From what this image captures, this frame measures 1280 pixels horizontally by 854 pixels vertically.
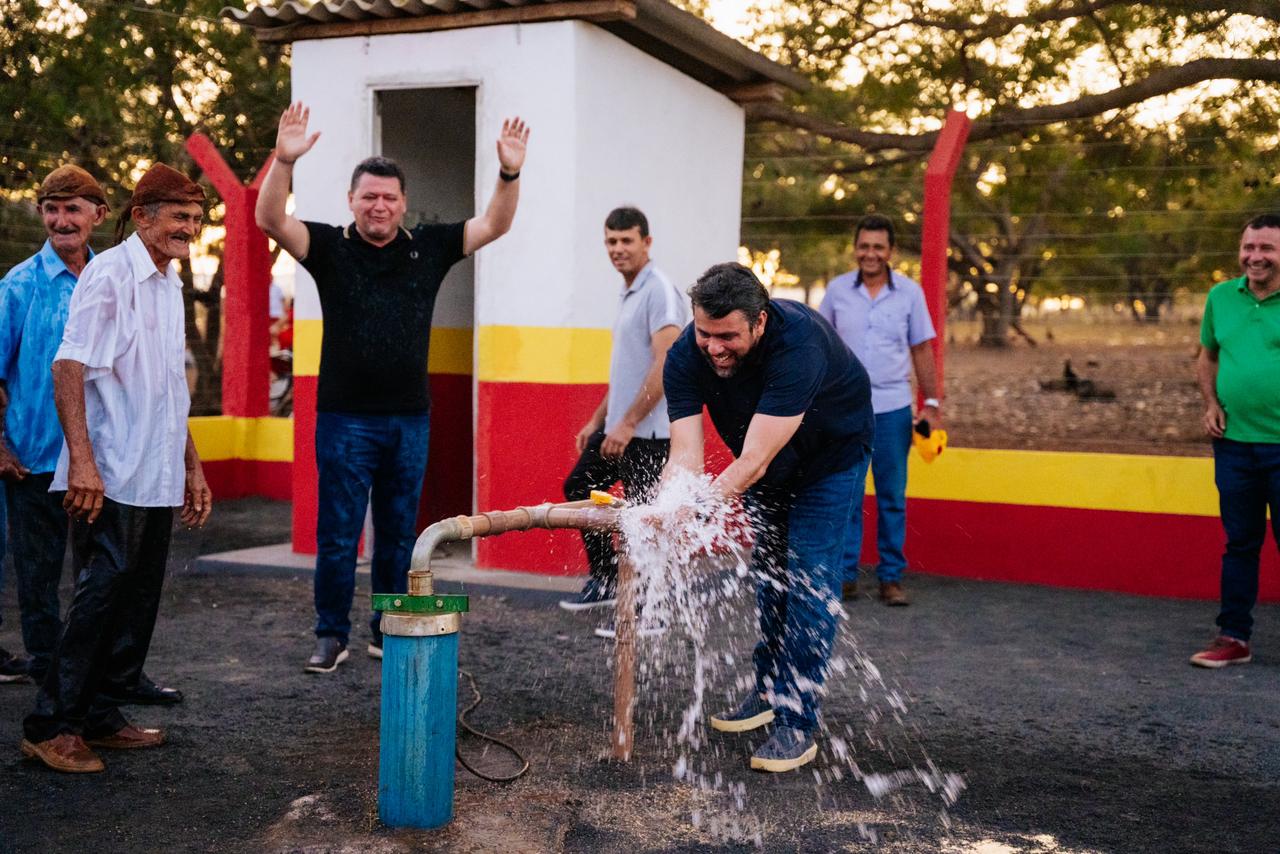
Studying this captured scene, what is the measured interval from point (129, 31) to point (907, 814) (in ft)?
36.2

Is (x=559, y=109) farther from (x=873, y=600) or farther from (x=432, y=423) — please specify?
(x=873, y=600)

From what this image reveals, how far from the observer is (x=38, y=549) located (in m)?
5.16

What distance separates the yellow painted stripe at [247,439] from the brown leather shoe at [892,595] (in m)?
5.64

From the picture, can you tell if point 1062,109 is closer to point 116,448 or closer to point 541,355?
point 541,355

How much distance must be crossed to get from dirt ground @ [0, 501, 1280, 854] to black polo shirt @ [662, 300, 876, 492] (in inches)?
41.4

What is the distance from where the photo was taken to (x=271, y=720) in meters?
4.94

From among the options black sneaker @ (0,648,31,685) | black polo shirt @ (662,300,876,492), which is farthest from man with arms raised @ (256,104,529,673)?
black polo shirt @ (662,300,876,492)

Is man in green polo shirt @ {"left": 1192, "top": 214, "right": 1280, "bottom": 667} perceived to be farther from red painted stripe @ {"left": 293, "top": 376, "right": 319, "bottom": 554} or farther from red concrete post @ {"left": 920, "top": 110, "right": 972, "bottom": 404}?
red painted stripe @ {"left": 293, "top": 376, "right": 319, "bottom": 554}

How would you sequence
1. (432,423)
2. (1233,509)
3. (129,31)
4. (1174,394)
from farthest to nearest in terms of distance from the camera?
(1174,394), (129,31), (432,423), (1233,509)

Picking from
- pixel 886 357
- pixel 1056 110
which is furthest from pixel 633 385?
pixel 1056 110

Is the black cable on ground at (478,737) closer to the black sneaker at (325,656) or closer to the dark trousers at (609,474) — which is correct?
the black sneaker at (325,656)

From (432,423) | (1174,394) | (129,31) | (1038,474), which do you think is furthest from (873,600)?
(1174,394)

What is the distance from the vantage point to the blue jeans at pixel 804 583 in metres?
4.58

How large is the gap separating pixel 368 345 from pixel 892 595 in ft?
10.8
